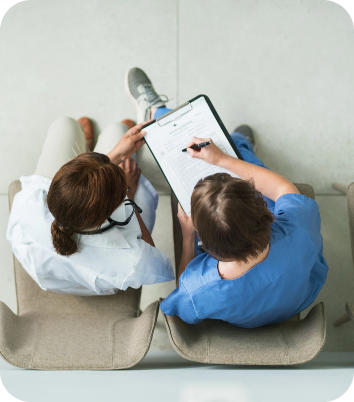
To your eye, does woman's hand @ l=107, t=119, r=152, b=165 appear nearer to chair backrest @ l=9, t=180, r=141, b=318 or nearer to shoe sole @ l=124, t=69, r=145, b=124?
shoe sole @ l=124, t=69, r=145, b=124

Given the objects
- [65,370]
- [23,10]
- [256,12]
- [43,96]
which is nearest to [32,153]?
[43,96]

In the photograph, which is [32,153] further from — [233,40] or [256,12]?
[256,12]

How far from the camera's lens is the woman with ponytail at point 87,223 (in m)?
0.91

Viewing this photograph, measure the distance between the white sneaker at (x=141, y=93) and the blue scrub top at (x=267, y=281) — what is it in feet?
2.56

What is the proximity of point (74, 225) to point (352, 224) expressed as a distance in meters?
0.93

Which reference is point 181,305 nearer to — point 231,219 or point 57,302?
point 231,219

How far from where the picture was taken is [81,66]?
1941mm

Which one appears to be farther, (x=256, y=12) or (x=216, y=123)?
(x=256, y=12)

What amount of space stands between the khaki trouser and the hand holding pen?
10.3 inches

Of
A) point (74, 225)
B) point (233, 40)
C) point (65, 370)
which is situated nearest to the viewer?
point (74, 225)

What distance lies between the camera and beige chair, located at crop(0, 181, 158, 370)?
3.65ft

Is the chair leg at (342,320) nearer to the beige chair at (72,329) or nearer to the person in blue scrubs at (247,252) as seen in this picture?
the person in blue scrubs at (247,252)

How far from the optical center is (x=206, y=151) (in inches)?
50.5

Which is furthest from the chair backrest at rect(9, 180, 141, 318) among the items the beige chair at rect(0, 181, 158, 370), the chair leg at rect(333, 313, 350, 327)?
the chair leg at rect(333, 313, 350, 327)
